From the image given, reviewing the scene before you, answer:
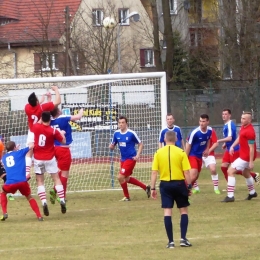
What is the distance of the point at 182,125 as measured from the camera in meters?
33.4

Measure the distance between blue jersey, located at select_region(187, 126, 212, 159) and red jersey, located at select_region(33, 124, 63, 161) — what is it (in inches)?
135

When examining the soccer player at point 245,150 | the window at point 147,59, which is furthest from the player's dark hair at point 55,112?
the window at point 147,59

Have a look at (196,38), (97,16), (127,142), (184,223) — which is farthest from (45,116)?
(196,38)

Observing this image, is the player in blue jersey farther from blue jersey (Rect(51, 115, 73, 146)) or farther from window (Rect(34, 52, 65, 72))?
window (Rect(34, 52, 65, 72))

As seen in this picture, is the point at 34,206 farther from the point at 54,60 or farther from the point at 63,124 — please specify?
the point at 54,60

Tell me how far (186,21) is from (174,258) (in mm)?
46850

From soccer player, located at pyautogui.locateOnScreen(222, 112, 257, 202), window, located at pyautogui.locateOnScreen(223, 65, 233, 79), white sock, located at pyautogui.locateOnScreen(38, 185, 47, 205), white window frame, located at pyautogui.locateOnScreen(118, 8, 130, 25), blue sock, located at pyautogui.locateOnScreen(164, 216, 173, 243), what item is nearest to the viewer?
blue sock, located at pyautogui.locateOnScreen(164, 216, 173, 243)

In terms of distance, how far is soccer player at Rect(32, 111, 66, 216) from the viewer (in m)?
14.2

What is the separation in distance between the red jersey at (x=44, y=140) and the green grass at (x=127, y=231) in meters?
1.21

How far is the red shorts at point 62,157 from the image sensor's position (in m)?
15.8

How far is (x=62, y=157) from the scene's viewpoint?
1584cm

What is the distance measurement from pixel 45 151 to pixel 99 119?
743 centimetres

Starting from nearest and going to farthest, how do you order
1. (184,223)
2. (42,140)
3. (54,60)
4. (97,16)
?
(184,223)
(42,140)
(54,60)
(97,16)

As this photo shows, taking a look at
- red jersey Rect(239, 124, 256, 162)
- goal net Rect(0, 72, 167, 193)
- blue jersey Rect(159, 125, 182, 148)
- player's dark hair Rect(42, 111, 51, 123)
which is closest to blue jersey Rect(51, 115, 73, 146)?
player's dark hair Rect(42, 111, 51, 123)
